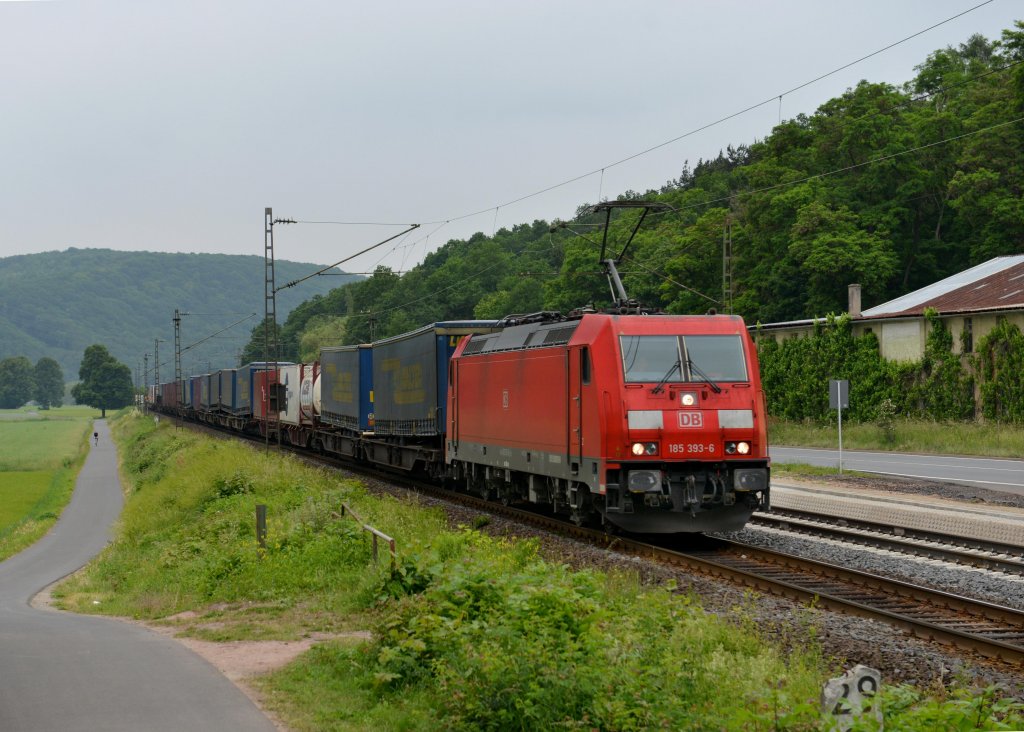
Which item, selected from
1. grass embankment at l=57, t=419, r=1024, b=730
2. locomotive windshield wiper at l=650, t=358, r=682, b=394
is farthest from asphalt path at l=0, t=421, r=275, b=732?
locomotive windshield wiper at l=650, t=358, r=682, b=394

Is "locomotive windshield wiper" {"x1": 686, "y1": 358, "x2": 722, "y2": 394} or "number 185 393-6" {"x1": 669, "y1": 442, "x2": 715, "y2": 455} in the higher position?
"locomotive windshield wiper" {"x1": 686, "y1": 358, "x2": 722, "y2": 394}

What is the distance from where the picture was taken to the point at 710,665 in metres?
7.80

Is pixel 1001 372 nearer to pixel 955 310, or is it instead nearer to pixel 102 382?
pixel 955 310

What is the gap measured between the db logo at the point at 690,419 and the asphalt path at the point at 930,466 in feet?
35.5

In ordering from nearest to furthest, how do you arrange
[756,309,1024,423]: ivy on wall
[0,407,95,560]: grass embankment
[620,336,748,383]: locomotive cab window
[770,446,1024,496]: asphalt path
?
[620,336,748,383]: locomotive cab window < [770,446,1024,496]: asphalt path < [756,309,1024,423]: ivy on wall < [0,407,95,560]: grass embankment

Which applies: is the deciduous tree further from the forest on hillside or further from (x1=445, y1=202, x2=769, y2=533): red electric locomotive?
(x1=445, y1=202, x2=769, y2=533): red electric locomotive

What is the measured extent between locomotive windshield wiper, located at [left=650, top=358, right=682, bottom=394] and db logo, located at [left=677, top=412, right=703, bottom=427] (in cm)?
44

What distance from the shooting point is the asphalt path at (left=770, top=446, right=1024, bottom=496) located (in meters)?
26.3

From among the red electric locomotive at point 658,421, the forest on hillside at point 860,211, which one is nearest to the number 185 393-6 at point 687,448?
the red electric locomotive at point 658,421

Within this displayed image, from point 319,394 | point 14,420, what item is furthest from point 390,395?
point 14,420

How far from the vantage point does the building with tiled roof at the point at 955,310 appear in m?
40.3

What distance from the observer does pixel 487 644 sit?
300 inches

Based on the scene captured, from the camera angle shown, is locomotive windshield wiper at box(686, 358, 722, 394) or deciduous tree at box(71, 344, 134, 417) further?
deciduous tree at box(71, 344, 134, 417)

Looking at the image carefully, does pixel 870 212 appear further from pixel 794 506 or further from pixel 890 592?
pixel 890 592
